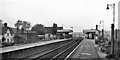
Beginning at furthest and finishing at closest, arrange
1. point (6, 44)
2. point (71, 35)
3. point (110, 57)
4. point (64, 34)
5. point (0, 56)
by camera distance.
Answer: point (71, 35), point (64, 34), point (6, 44), point (110, 57), point (0, 56)

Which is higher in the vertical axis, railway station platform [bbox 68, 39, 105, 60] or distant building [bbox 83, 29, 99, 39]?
distant building [bbox 83, 29, 99, 39]

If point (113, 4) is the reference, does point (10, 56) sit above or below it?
below

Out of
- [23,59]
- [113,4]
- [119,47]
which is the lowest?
[23,59]

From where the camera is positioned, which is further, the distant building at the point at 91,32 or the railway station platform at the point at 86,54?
the distant building at the point at 91,32

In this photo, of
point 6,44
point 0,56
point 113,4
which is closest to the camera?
point 0,56

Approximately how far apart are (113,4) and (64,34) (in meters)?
81.5

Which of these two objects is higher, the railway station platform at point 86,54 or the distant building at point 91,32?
the distant building at point 91,32

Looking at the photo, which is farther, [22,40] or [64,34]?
[64,34]

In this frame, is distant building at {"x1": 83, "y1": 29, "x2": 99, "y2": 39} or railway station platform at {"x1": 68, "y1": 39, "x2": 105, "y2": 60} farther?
distant building at {"x1": 83, "y1": 29, "x2": 99, "y2": 39}

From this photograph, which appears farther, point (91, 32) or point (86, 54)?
point (91, 32)

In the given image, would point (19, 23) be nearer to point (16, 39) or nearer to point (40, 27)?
point (40, 27)

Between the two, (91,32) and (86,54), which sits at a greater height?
(91,32)

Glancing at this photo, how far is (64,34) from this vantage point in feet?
348

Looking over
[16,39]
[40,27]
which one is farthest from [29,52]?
[40,27]
